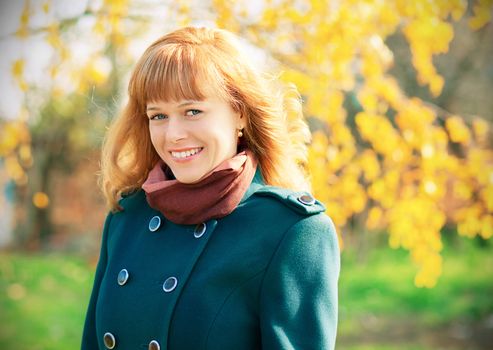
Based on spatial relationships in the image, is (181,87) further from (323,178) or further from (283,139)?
(323,178)

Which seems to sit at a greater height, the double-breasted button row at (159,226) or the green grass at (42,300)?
the double-breasted button row at (159,226)

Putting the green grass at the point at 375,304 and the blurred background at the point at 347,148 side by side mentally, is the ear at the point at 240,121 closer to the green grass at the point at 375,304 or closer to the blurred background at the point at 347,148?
the blurred background at the point at 347,148

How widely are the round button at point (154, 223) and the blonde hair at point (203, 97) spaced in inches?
8.9

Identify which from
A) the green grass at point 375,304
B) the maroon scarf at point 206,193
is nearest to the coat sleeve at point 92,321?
the maroon scarf at point 206,193

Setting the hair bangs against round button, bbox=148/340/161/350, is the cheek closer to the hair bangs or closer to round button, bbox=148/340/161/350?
the hair bangs

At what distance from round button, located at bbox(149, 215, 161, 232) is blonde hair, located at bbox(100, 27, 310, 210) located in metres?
0.23

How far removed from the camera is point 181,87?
1737 mm

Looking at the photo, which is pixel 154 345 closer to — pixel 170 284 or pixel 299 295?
pixel 170 284

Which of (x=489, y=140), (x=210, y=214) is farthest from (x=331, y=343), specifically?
(x=489, y=140)

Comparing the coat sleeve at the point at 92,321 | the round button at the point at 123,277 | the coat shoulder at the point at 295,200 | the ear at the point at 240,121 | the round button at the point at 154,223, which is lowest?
the coat sleeve at the point at 92,321

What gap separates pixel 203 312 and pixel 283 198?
1.19 ft

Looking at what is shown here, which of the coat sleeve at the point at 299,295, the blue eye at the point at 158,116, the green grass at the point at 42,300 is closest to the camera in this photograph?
the coat sleeve at the point at 299,295

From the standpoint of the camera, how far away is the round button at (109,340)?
5.97 feet

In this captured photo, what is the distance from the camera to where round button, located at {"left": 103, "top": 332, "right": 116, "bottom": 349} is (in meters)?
1.82
